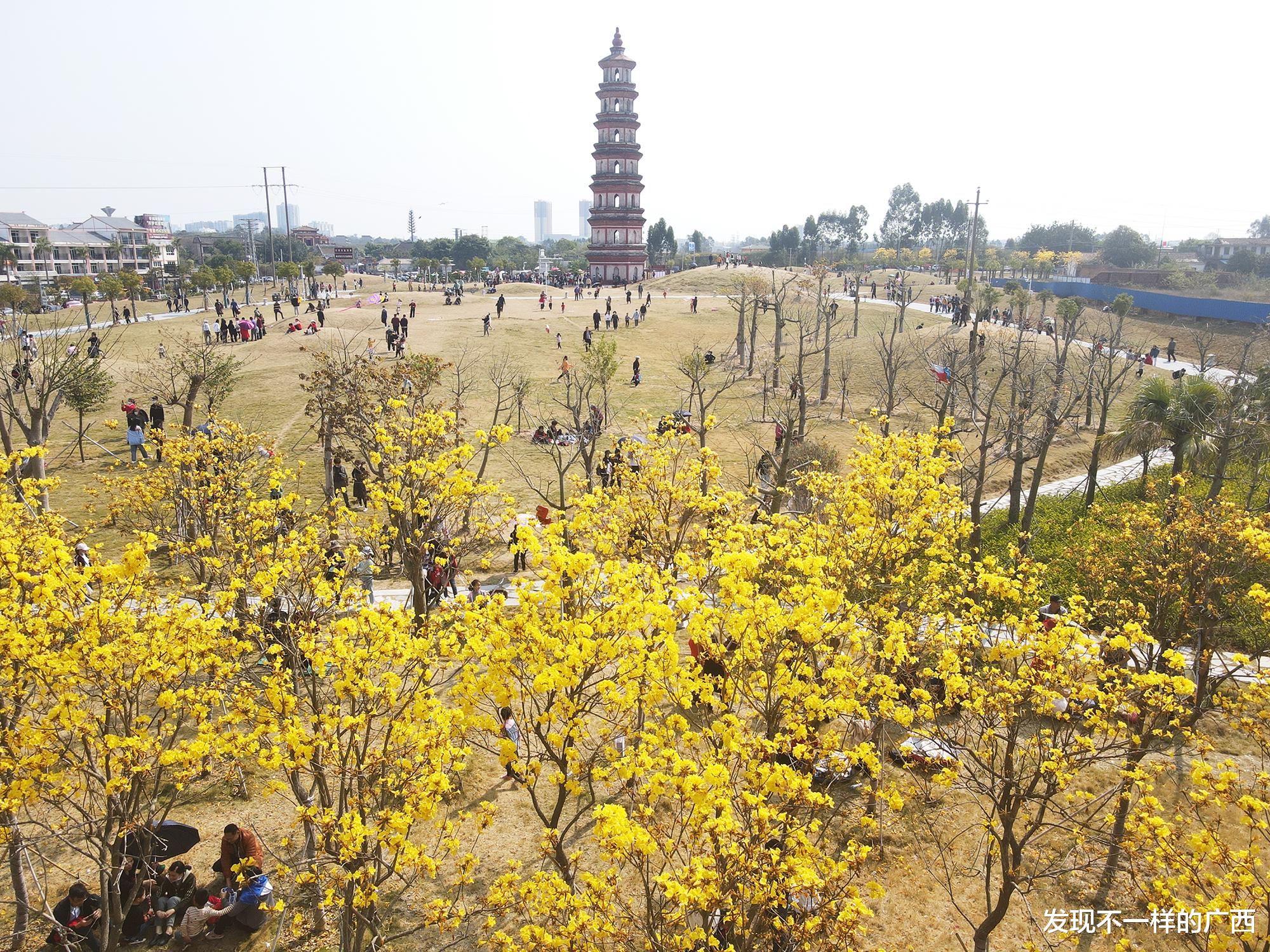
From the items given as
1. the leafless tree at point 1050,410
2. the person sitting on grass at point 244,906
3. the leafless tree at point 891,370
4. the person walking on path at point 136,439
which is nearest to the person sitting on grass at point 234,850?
the person sitting on grass at point 244,906

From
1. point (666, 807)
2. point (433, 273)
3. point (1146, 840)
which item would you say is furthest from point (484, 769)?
point (433, 273)

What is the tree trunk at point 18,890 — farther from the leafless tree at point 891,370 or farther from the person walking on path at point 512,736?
the leafless tree at point 891,370

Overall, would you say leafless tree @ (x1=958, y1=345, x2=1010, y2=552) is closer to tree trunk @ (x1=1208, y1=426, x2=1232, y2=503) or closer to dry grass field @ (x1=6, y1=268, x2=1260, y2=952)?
dry grass field @ (x1=6, y1=268, x2=1260, y2=952)

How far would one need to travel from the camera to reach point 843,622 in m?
9.18

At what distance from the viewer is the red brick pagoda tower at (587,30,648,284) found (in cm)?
7600

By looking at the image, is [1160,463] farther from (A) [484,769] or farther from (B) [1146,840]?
(A) [484,769]

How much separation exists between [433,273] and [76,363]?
71658 millimetres

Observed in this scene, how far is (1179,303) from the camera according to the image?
5797 cm

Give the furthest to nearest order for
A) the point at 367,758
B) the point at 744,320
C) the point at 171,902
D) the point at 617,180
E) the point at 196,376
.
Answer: the point at 617,180, the point at 744,320, the point at 196,376, the point at 171,902, the point at 367,758

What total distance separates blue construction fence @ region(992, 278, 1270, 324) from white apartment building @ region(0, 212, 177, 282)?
3807 inches

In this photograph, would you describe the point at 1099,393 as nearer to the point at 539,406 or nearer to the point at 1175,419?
the point at 1175,419

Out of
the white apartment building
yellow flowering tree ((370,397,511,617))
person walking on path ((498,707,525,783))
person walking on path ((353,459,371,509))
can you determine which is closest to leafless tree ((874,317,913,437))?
person walking on path ((353,459,371,509))

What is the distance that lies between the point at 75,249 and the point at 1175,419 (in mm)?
115174

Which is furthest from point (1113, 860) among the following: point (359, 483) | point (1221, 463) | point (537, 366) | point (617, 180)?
point (617, 180)
